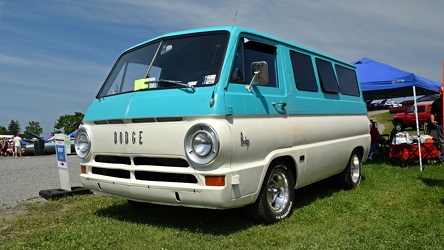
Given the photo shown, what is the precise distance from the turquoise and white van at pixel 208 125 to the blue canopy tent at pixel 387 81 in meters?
5.19

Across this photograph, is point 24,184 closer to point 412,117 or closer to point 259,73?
point 259,73

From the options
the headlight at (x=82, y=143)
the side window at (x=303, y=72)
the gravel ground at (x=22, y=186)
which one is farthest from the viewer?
the gravel ground at (x=22, y=186)

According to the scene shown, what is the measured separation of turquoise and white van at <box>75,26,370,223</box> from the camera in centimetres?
362

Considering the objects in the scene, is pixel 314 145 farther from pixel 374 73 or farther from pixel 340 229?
pixel 374 73

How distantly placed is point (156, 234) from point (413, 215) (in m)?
3.19

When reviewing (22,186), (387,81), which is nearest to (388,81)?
(387,81)

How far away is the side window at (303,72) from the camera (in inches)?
196

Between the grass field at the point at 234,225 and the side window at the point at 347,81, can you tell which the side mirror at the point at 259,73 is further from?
the side window at the point at 347,81

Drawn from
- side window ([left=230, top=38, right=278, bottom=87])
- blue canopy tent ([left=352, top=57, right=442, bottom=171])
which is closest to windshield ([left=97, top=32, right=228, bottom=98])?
side window ([left=230, top=38, right=278, bottom=87])

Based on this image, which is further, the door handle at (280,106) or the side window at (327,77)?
the side window at (327,77)

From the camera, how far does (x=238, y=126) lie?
3727 millimetres

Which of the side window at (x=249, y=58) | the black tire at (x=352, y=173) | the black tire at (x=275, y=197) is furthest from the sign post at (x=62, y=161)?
the black tire at (x=352, y=173)

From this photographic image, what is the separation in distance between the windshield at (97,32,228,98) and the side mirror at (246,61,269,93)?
14.4 inches

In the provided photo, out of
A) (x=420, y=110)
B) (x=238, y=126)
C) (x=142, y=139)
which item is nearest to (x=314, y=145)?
(x=238, y=126)
